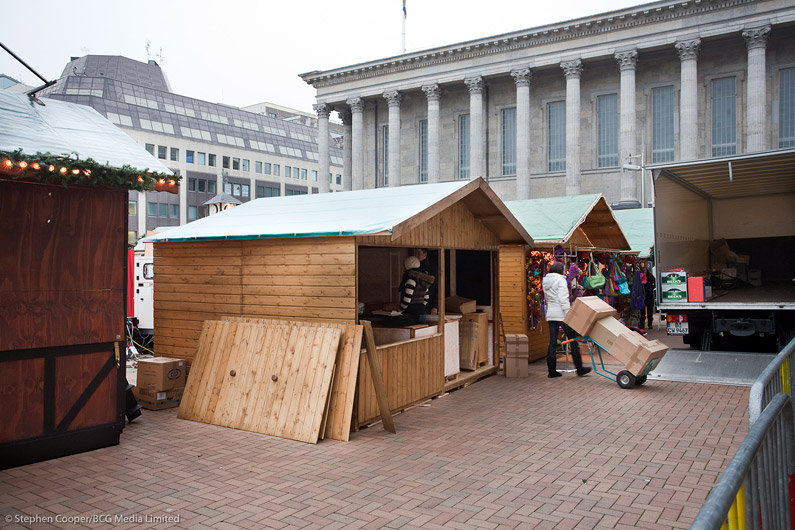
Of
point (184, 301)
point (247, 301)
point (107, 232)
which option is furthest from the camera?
point (184, 301)

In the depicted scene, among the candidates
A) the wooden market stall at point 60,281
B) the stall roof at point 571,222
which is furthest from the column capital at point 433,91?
the wooden market stall at point 60,281

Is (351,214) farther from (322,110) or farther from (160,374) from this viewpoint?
(322,110)

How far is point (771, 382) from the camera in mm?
3760

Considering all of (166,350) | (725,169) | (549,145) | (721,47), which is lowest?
(166,350)

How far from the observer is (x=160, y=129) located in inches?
2596

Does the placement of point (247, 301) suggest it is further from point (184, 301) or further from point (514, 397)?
point (514, 397)

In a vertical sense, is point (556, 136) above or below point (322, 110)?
below

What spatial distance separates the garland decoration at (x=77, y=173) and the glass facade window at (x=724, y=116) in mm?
38114

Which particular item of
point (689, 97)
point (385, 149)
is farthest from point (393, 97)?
point (689, 97)

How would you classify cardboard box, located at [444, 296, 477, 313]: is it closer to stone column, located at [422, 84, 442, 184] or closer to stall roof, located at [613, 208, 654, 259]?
stall roof, located at [613, 208, 654, 259]

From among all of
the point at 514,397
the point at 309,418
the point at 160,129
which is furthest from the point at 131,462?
the point at 160,129

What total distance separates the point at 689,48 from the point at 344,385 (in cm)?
3708

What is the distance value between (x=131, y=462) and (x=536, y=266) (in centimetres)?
884

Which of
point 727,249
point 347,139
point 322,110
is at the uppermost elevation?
point 322,110
